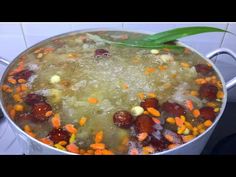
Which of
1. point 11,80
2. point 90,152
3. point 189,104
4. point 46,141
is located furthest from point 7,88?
point 189,104

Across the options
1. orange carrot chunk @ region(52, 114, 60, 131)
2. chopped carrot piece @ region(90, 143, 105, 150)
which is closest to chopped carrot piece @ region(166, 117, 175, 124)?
chopped carrot piece @ region(90, 143, 105, 150)

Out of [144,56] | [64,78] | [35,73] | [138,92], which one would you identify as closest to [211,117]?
[138,92]

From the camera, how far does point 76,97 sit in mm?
989

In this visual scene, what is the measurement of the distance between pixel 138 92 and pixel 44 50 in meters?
0.41

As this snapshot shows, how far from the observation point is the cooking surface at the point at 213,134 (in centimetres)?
116

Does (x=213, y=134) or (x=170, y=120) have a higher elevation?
(x=170, y=120)

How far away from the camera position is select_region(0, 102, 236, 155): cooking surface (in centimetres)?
116

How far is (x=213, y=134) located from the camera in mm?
1291

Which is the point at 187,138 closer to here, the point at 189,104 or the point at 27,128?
the point at 189,104

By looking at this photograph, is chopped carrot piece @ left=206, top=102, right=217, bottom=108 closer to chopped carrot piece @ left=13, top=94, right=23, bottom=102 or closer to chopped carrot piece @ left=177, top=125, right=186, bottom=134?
chopped carrot piece @ left=177, top=125, right=186, bottom=134

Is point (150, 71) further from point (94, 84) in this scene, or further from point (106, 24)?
point (106, 24)

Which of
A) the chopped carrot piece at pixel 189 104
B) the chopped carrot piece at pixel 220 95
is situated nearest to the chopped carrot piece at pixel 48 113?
the chopped carrot piece at pixel 189 104

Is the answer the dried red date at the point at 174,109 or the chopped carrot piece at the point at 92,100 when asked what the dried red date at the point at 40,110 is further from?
the dried red date at the point at 174,109

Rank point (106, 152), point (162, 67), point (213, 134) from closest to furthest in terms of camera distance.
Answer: point (106, 152) < point (162, 67) < point (213, 134)
